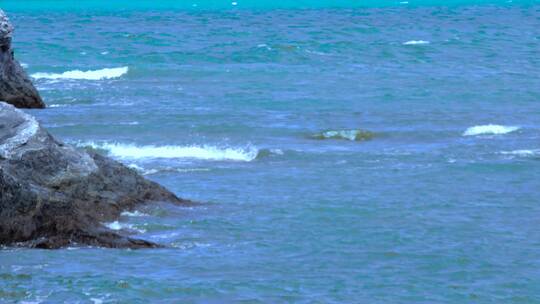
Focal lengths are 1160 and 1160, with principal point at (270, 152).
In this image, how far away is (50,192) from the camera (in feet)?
38.3

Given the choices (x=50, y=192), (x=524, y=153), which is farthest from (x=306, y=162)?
(x=50, y=192)

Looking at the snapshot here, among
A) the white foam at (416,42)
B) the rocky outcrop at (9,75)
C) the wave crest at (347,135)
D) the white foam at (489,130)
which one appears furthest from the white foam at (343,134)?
the white foam at (416,42)

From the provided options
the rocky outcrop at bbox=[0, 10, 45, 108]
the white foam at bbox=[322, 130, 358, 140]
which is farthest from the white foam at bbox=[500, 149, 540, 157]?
the rocky outcrop at bbox=[0, 10, 45, 108]

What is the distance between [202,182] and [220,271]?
202 inches

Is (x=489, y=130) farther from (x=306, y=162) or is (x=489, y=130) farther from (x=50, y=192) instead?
(x=50, y=192)

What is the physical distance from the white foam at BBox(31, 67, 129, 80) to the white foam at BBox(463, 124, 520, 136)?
44.1ft

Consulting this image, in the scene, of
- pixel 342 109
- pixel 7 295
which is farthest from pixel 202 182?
pixel 342 109

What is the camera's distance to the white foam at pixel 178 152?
730 inches

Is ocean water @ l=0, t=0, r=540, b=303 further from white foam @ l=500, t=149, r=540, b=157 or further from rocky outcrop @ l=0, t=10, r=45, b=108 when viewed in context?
rocky outcrop @ l=0, t=10, r=45, b=108

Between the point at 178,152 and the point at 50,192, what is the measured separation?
7281 millimetres

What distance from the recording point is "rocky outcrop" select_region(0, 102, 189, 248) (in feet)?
37.0

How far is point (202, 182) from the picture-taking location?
15945 millimetres

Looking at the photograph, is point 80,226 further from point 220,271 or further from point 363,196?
point 363,196

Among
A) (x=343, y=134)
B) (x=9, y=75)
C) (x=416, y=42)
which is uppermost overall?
(x=9, y=75)
